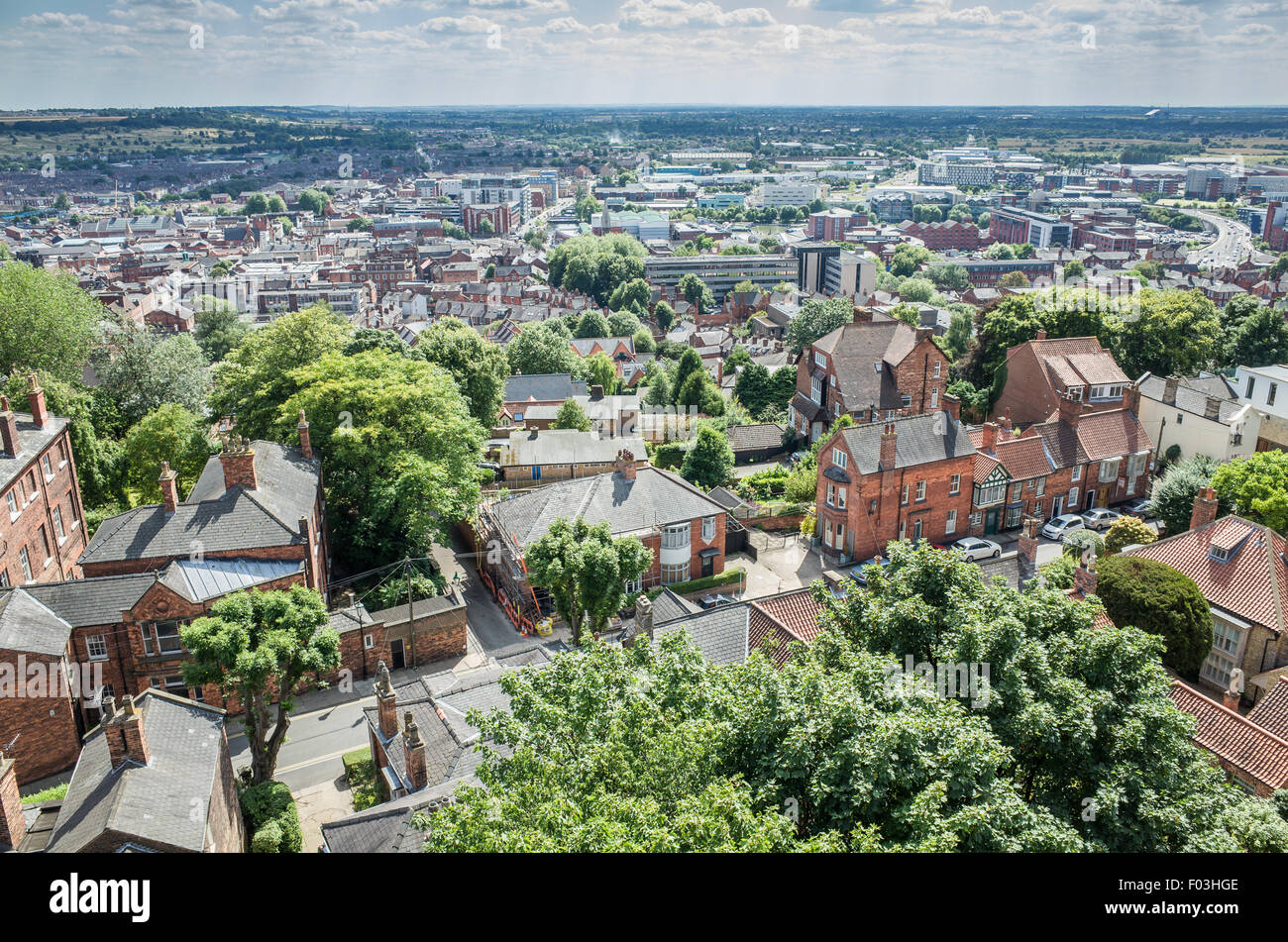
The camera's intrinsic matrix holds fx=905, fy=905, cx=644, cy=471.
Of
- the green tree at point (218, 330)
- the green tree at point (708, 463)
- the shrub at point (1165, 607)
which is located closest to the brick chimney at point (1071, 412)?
the shrub at point (1165, 607)

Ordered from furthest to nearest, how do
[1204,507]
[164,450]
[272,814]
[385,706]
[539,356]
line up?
[539,356] → [164,450] → [1204,507] → [385,706] → [272,814]

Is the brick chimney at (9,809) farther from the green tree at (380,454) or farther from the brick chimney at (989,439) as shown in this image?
the brick chimney at (989,439)

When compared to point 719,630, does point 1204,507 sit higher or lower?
higher

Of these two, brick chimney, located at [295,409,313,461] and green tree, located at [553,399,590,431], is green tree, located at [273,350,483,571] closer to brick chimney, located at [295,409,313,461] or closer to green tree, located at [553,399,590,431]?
brick chimney, located at [295,409,313,461]

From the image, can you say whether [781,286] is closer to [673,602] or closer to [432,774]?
[673,602]

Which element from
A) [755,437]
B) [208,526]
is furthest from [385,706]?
[755,437]

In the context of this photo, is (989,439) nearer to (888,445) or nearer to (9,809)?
(888,445)
